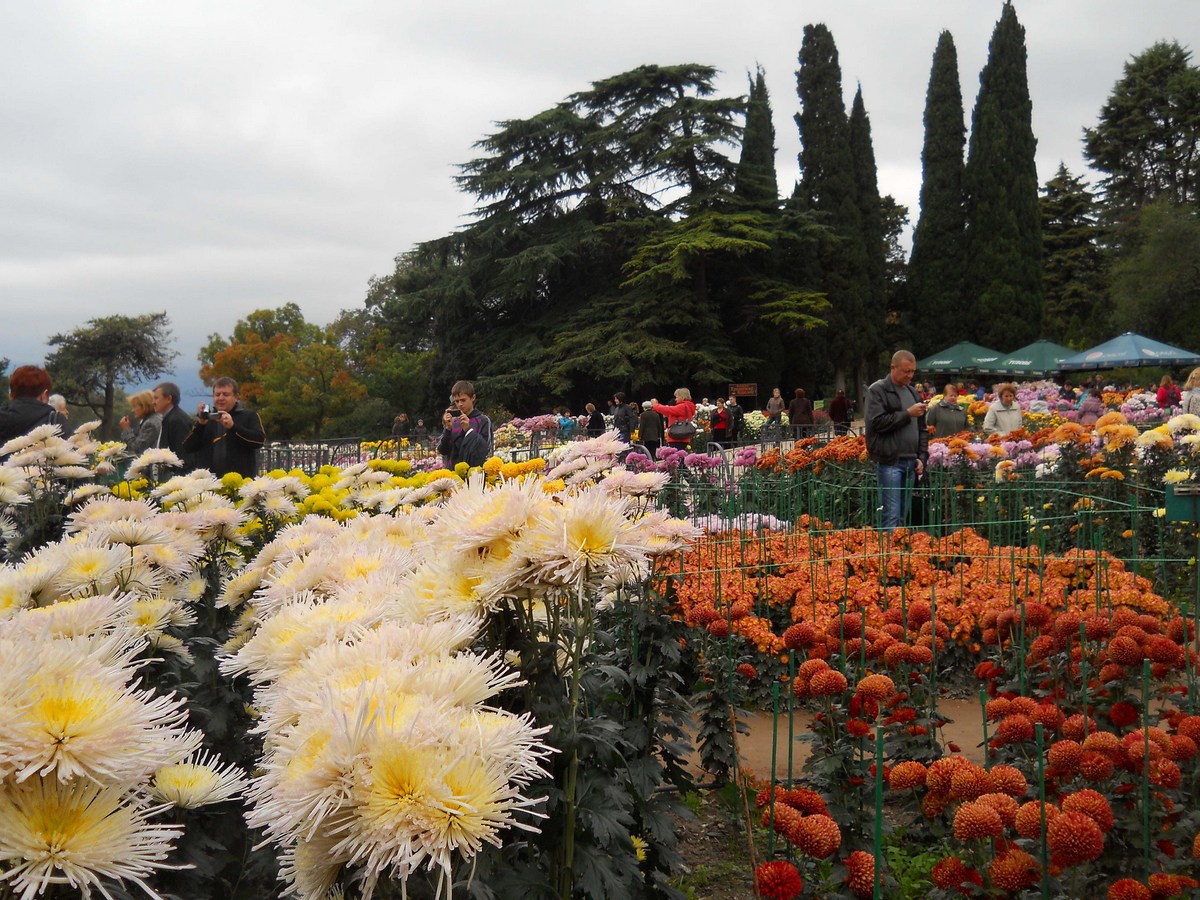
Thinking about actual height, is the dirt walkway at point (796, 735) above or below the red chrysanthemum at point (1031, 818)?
below

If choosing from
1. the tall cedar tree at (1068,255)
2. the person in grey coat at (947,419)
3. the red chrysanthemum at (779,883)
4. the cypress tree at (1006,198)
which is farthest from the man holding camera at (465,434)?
the tall cedar tree at (1068,255)

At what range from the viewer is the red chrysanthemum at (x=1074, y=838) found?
1599 mm

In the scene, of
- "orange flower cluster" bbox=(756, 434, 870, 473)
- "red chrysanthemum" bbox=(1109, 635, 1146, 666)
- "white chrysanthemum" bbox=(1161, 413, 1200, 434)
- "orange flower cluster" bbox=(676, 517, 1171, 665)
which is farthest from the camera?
"orange flower cluster" bbox=(756, 434, 870, 473)

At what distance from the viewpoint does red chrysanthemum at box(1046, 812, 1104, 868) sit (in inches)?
62.9

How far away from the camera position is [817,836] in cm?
175

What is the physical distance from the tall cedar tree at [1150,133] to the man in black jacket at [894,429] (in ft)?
132

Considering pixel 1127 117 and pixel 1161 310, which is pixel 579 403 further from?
pixel 1127 117

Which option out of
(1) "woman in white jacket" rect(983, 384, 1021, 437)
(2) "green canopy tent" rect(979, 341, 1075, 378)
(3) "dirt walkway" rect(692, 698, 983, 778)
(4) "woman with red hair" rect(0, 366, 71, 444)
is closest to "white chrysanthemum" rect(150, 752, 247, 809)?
(3) "dirt walkway" rect(692, 698, 983, 778)

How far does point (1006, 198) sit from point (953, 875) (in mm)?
→ 36105

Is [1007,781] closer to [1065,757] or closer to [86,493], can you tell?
[1065,757]

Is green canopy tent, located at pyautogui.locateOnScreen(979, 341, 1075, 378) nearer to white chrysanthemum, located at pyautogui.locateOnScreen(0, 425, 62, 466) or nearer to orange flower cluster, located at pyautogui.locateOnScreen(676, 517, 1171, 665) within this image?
orange flower cluster, located at pyautogui.locateOnScreen(676, 517, 1171, 665)

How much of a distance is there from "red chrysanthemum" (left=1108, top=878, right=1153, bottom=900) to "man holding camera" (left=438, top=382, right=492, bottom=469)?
466 centimetres

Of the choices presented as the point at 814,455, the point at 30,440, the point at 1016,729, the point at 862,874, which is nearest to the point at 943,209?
the point at 814,455

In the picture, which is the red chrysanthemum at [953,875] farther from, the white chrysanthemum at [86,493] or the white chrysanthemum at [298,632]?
the white chrysanthemum at [86,493]
